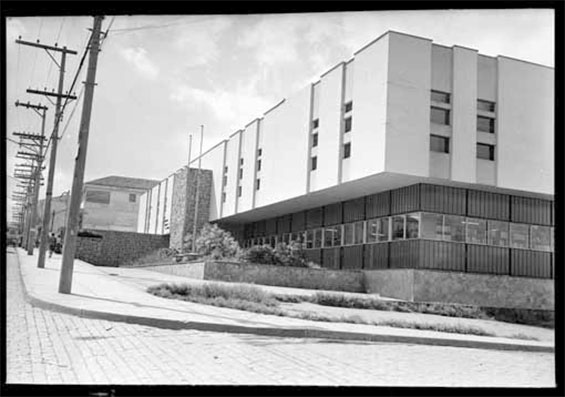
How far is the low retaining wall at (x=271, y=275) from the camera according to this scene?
6.89 metres

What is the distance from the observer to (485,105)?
20.0 ft

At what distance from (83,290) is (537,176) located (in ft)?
12.8

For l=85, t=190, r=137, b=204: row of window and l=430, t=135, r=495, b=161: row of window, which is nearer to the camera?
l=85, t=190, r=137, b=204: row of window

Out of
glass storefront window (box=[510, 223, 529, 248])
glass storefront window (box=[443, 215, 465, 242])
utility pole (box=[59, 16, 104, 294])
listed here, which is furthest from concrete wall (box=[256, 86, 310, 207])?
glass storefront window (box=[510, 223, 529, 248])

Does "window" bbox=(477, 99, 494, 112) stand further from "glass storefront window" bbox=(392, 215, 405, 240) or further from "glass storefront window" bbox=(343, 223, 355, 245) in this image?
"glass storefront window" bbox=(343, 223, 355, 245)

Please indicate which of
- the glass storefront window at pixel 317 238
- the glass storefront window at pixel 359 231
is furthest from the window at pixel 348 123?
the glass storefront window at pixel 359 231

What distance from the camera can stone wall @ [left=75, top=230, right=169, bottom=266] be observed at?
5.41 m

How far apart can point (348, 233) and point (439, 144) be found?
7.67 metres

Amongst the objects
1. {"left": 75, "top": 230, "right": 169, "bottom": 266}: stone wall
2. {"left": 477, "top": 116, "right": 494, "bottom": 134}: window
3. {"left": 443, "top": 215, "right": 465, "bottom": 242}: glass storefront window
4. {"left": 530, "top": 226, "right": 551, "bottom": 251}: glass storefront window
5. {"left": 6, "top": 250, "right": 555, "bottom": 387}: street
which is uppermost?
{"left": 477, "top": 116, "right": 494, "bottom": 134}: window

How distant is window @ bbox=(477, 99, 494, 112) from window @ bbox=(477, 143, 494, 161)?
37cm

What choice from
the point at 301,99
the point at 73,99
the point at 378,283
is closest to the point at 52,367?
the point at 73,99

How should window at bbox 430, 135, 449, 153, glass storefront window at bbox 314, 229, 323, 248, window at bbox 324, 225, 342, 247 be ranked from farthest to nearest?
window at bbox 324, 225, 342, 247 < glass storefront window at bbox 314, 229, 323, 248 < window at bbox 430, 135, 449, 153

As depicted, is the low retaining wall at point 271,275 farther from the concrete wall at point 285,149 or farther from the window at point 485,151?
the window at point 485,151

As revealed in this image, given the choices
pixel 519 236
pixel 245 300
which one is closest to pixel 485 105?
pixel 519 236
